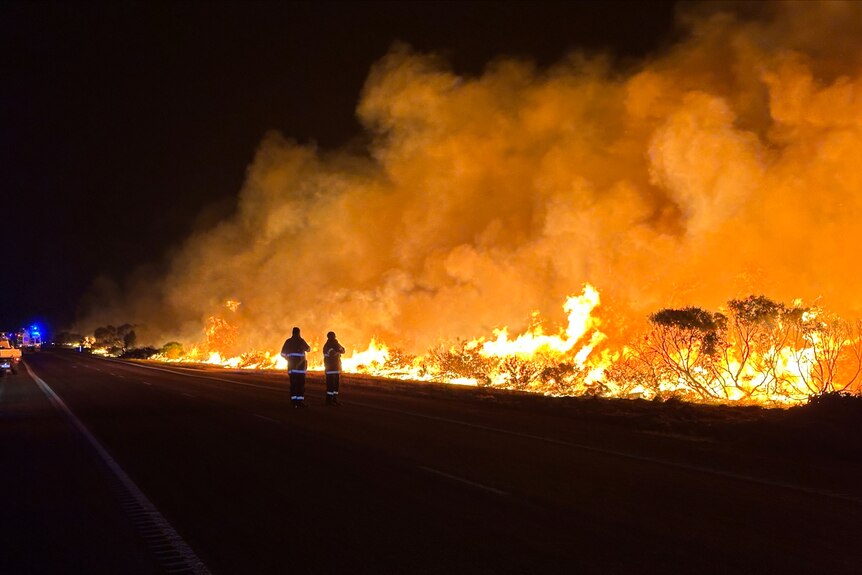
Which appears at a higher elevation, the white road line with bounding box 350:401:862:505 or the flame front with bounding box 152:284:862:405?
the flame front with bounding box 152:284:862:405

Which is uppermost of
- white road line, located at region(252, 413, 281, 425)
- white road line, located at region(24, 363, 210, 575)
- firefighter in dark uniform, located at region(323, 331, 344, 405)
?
firefighter in dark uniform, located at region(323, 331, 344, 405)

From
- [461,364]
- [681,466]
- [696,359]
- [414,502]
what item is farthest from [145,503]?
[461,364]

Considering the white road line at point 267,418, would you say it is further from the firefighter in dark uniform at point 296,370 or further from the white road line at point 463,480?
the white road line at point 463,480

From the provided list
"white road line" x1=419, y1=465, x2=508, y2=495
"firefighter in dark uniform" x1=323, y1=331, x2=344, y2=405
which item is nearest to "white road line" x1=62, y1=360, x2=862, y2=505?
"white road line" x1=419, y1=465, x2=508, y2=495

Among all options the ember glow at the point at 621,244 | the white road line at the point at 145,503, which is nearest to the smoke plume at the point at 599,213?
the ember glow at the point at 621,244

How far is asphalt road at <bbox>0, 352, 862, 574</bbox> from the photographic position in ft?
19.9

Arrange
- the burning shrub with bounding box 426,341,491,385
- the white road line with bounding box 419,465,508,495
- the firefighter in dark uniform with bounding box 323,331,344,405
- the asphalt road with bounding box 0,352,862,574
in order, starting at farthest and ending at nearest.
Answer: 1. the burning shrub with bounding box 426,341,491,385
2. the firefighter in dark uniform with bounding box 323,331,344,405
3. the white road line with bounding box 419,465,508,495
4. the asphalt road with bounding box 0,352,862,574

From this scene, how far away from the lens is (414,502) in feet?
26.1

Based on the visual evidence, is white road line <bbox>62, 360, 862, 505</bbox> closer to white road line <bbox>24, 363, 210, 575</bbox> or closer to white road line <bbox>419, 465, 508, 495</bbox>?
white road line <bbox>419, 465, 508, 495</bbox>

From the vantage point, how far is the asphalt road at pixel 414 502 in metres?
6.07

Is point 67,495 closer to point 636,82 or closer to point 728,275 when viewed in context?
Answer: point 728,275

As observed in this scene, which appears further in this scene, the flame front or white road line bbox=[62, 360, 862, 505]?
the flame front

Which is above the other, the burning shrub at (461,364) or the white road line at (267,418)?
the burning shrub at (461,364)

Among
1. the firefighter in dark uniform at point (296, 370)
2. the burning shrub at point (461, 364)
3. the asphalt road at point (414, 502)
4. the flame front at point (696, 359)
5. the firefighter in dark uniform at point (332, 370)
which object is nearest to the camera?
the asphalt road at point (414, 502)
